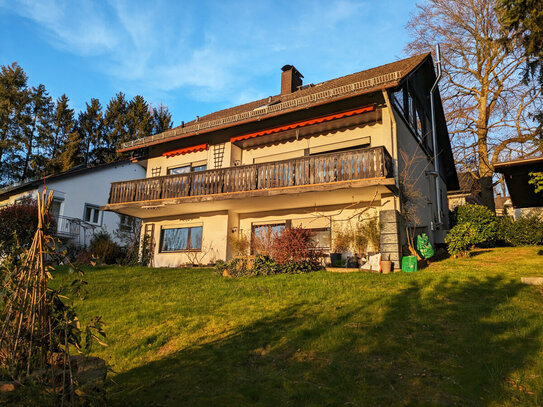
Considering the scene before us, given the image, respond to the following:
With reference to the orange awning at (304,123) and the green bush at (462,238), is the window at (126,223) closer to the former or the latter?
the orange awning at (304,123)

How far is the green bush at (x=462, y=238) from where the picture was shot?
521 inches

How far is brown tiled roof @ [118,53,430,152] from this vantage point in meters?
13.2

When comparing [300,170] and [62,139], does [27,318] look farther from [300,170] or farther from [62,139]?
[62,139]

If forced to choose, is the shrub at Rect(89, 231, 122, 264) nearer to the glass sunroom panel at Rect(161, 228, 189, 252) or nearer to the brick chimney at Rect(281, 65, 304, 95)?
the glass sunroom panel at Rect(161, 228, 189, 252)

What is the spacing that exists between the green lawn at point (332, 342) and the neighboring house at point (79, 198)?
15.2 m

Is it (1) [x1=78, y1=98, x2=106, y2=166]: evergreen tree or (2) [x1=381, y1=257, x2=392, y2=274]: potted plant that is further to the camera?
(1) [x1=78, y1=98, x2=106, y2=166]: evergreen tree

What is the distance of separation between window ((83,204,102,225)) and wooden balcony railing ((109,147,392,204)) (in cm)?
845

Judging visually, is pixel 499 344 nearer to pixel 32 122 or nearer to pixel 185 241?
pixel 185 241

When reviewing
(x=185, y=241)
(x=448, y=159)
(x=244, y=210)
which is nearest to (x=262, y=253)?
(x=244, y=210)

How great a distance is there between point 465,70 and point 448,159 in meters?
5.45

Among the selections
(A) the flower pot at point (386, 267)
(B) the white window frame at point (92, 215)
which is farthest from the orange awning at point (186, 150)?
(A) the flower pot at point (386, 267)

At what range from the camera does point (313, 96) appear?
14.4 meters

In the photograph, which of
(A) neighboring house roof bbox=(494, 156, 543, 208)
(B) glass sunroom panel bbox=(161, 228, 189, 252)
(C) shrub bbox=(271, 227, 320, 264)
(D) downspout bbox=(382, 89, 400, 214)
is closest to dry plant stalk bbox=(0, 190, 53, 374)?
(A) neighboring house roof bbox=(494, 156, 543, 208)

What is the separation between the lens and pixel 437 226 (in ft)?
56.2
